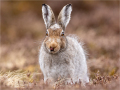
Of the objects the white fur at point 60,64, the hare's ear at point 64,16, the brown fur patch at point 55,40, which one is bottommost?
the white fur at point 60,64

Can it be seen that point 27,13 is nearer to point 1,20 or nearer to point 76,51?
point 1,20

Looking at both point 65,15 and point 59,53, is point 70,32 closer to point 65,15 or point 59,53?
point 65,15

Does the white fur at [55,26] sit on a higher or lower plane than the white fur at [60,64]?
higher

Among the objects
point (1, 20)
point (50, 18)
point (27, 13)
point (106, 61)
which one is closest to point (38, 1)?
point (27, 13)

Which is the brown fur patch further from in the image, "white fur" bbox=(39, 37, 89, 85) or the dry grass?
the dry grass

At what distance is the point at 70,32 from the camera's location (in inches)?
594

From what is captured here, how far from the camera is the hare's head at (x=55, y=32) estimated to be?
574cm

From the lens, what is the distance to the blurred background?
9.30m

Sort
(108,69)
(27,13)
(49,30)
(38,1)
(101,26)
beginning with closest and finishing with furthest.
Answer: (49,30) < (108,69) < (101,26) < (27,13) < (38,1)

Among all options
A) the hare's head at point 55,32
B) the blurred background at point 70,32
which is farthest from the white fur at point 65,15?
the blurred background at point 70,32

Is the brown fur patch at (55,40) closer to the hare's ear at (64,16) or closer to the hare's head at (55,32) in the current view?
the hare's head at (55,32)

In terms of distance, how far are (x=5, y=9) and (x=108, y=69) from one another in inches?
545

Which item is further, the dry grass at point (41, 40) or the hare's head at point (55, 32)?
the hare's head at point (55, 32)

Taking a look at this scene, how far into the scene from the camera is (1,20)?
18.0 metres
